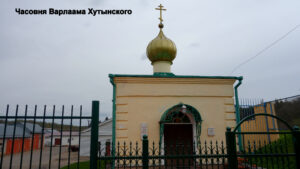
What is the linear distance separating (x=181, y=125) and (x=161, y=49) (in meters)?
3.76

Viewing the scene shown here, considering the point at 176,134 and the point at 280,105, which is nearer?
the point at 176,134

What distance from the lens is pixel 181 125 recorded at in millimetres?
7914

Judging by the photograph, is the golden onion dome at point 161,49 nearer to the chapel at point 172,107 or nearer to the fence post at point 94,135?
the chapel at point 172,107

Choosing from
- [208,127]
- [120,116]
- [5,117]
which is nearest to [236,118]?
[208,127]

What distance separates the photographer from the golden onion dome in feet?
30.7

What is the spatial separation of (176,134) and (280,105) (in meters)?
5.69

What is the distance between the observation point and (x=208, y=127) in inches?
293

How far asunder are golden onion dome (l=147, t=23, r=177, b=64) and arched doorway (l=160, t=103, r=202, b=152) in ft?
10.4

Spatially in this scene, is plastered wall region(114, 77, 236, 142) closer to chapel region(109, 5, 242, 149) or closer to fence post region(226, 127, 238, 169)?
chapel region(109, 5, 242, 149)

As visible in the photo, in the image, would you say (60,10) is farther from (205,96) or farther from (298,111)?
(298,111)

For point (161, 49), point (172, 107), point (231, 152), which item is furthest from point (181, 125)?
point (231, 152)

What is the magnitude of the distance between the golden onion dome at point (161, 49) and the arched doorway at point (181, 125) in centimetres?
318

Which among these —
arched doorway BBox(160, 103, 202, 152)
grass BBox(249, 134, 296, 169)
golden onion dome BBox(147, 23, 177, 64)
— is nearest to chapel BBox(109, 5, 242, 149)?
arched doorway BBox(160, 103, 202, 152)

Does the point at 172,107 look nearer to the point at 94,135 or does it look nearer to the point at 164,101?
the point at 164,101
